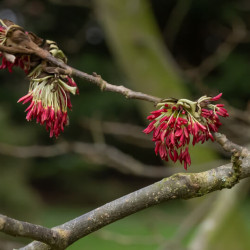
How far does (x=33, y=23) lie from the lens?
14.4 metres

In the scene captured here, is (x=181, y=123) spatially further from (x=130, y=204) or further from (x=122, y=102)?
(x=122, y=102)

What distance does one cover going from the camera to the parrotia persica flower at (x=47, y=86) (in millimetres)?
1300

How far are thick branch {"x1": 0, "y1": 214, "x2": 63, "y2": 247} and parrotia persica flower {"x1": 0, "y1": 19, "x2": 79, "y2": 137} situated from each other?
1.02ft

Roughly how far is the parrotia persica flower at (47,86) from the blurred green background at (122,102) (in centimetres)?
183

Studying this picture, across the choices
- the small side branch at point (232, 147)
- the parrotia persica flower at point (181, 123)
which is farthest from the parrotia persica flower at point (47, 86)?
the small side branch at point (232, 147)

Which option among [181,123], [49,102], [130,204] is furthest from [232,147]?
[49,102]

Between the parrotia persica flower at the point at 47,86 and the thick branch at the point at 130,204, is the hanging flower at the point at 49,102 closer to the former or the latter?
the parrotia persica flower at the point at 47,86

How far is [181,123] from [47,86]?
0.37 m

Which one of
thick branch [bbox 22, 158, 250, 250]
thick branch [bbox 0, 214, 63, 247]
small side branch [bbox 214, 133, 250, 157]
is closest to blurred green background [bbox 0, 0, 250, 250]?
small side branch [bbox 214, 133, 250, 157]

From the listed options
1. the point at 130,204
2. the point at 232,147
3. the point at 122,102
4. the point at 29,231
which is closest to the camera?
the point at 29,231

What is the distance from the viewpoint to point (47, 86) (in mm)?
1362

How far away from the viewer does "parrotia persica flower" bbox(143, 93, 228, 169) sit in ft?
4.18

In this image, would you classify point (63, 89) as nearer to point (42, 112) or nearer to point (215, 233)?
point (42, 112)

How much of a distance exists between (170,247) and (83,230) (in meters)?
2.43
